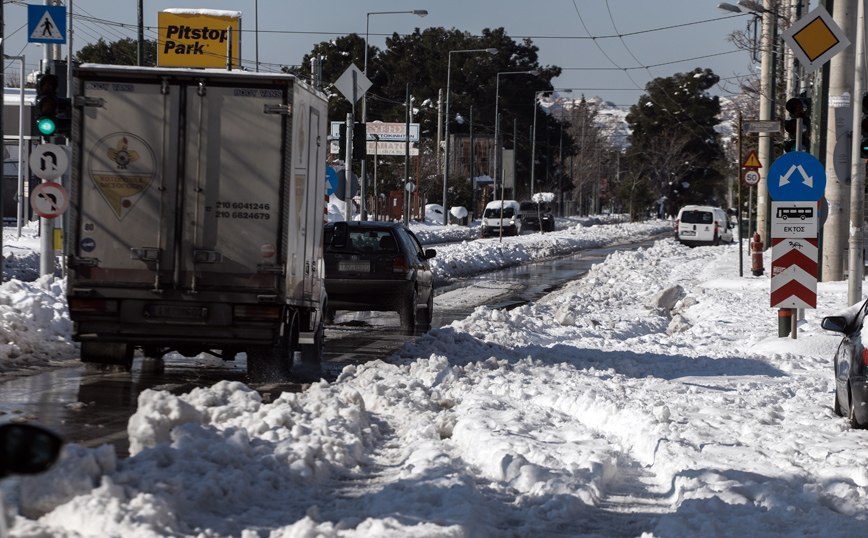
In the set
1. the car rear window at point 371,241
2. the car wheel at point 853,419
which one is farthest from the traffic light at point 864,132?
the car rear window at point 371,241

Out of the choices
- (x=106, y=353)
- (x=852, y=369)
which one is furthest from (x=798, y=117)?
(x=106, y=353)

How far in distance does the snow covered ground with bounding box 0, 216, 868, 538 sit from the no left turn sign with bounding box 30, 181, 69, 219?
448 cm

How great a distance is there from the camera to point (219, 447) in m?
5.83

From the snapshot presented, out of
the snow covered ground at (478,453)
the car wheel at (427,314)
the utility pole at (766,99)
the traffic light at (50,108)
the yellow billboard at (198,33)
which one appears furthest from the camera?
the yellow billboard at (198,33)

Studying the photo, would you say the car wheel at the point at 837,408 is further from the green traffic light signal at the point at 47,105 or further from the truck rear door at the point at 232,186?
the green traffic light signal at the point at 47,105

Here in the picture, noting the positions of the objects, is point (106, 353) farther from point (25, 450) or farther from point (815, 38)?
point (815, 38)

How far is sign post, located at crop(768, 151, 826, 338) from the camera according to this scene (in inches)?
500

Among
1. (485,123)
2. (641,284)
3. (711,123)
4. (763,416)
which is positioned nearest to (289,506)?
(763,416)

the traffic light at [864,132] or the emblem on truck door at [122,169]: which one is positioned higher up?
the traffic light at [864,132]

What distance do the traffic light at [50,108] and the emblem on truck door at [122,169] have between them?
12.3 ft

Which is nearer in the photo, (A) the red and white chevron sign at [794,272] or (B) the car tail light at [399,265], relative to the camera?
(A) the red and white chevron sign at [794,272]

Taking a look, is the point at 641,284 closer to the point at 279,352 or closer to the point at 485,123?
the point at 279,352

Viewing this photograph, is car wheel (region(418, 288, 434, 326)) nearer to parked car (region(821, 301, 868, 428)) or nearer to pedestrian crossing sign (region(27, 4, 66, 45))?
pedestrian crossing sign (region(27, 4, 66, 45))

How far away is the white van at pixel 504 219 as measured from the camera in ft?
197
